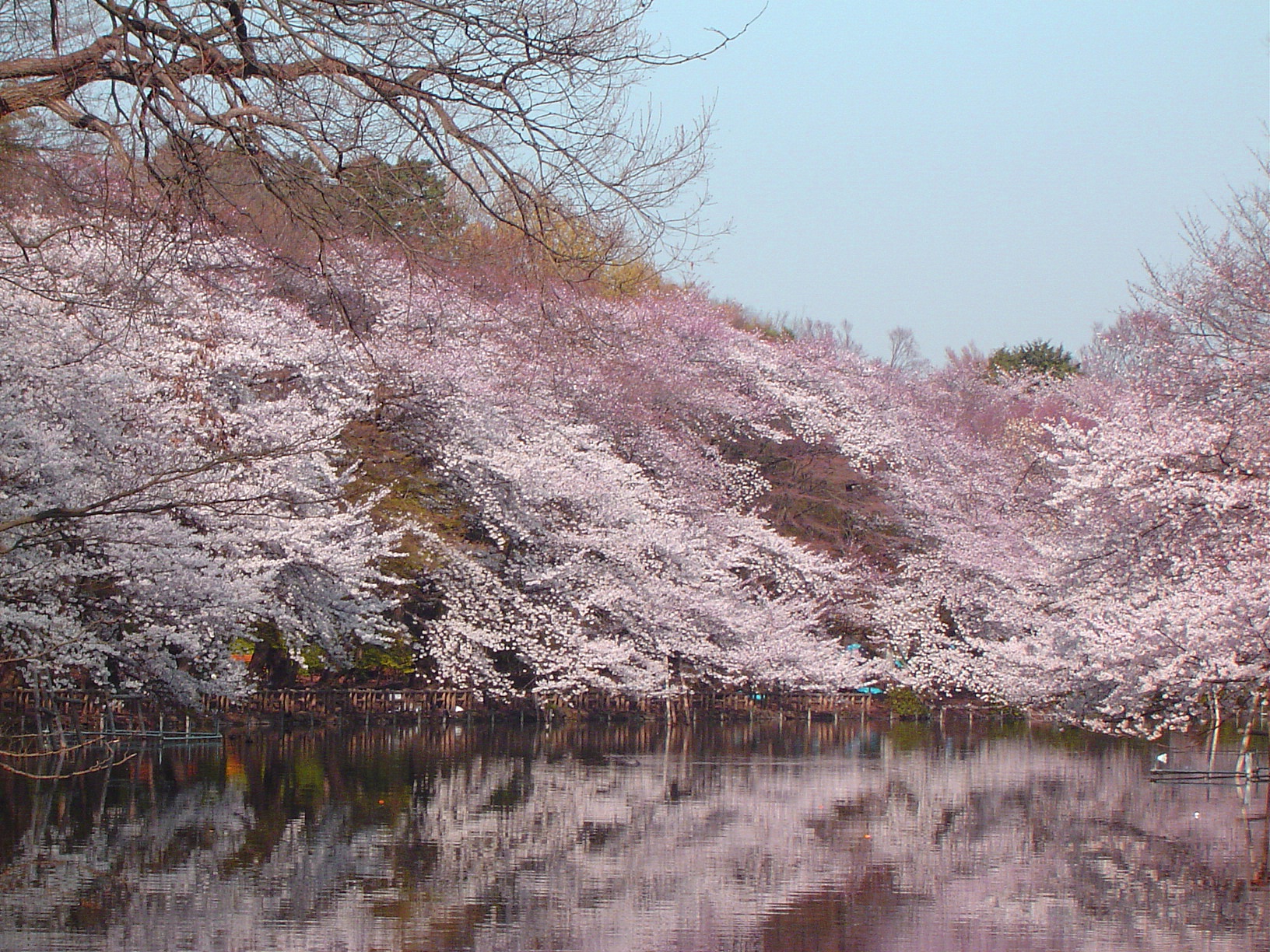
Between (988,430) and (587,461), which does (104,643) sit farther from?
(988,430)

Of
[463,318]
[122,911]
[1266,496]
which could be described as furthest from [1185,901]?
[463,318]

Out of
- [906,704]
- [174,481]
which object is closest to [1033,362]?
[906,704]

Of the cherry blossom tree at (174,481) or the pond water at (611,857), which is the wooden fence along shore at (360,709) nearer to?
the cherry blossom tree at (174,481)

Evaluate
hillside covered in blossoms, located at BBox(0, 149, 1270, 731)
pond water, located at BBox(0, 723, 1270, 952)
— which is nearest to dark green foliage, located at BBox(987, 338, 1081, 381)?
hillside covered in blossoms, located at BBox(0, 149, 1270, 731)

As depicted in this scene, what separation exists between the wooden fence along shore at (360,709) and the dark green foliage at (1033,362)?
29.3 metres

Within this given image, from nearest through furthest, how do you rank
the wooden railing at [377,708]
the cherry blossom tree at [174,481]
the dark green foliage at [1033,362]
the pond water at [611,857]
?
the pond water at [611,857] < the cherry blossom tree at [174,481] < the wooden railing at [377,708] < the dark green foliage at [1033,362]

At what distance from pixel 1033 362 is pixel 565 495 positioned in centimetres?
3939

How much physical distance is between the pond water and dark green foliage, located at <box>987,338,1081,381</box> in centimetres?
4059

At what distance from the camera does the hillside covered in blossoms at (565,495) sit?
631 inches

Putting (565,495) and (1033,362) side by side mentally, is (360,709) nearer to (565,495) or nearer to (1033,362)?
(565,495)

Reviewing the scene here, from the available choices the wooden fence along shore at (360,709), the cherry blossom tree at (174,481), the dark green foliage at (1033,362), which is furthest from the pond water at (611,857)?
the dark green foliage at (1033,362)

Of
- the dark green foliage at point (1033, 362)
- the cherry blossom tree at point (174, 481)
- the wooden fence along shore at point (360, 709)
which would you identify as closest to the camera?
the cherry blossom tree at point (174, 481)

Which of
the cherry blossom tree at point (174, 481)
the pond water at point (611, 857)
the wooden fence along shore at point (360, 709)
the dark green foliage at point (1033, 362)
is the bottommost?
the pond water at point (611, 857)

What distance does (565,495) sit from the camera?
24.9 metres
